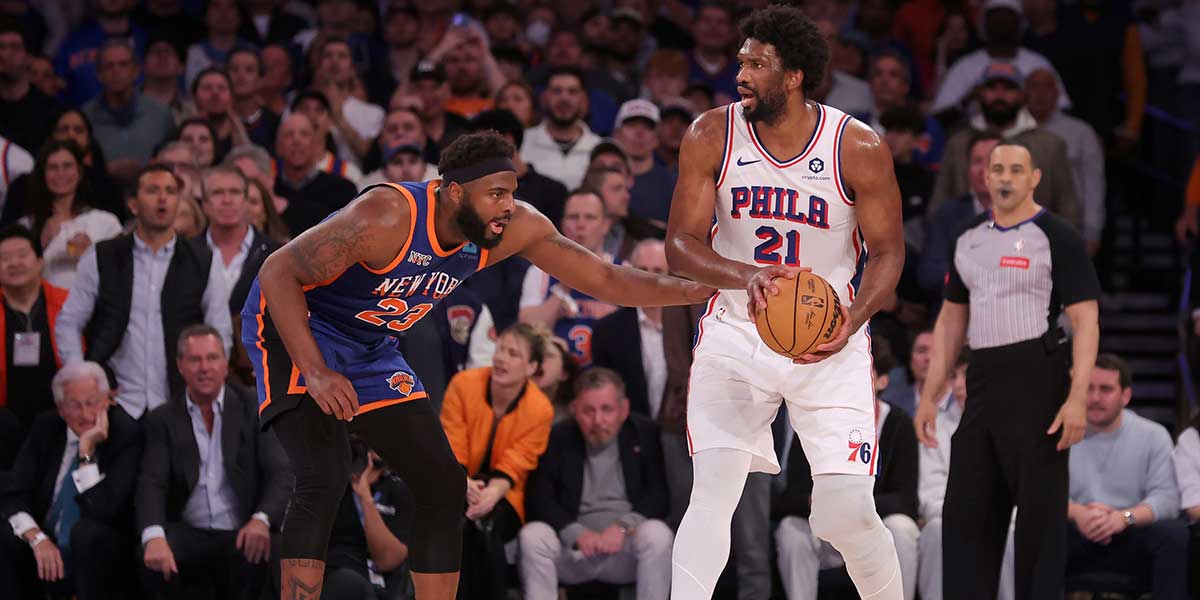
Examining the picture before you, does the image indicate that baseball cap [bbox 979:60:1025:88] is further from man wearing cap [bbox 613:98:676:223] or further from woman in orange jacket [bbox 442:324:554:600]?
woman in orange jacket [bbox 442:324:554:600]

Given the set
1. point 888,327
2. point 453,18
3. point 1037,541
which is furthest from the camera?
point 453,18

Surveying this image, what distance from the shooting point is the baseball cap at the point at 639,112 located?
9477 millimetres

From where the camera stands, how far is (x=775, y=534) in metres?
7.12

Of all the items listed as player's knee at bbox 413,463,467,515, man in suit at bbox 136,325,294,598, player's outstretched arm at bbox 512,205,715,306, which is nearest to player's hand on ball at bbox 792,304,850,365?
player's outstretched arm at bbox 512,205,715,306

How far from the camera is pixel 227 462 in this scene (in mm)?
7012

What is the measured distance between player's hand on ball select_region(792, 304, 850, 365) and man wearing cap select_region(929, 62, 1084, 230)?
14.2 ft

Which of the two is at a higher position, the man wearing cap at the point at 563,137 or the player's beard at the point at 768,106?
the man wearing cap at the point at 563,137

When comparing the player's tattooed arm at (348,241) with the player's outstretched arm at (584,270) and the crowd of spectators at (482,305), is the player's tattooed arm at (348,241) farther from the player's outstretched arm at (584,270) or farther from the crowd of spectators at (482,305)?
the crowd of spectators at (482,305)

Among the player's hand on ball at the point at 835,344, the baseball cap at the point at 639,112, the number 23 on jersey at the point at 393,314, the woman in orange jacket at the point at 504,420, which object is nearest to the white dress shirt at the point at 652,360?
the woman in orange jacket at the point at 504,420

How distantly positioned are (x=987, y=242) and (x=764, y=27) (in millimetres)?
1874

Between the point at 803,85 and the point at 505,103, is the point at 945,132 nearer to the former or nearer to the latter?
the point at 505,103

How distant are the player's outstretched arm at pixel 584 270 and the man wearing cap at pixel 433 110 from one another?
4318 millimetres

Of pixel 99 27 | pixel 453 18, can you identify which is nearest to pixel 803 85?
pixel 453 18

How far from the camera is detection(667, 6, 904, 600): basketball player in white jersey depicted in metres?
4.75
